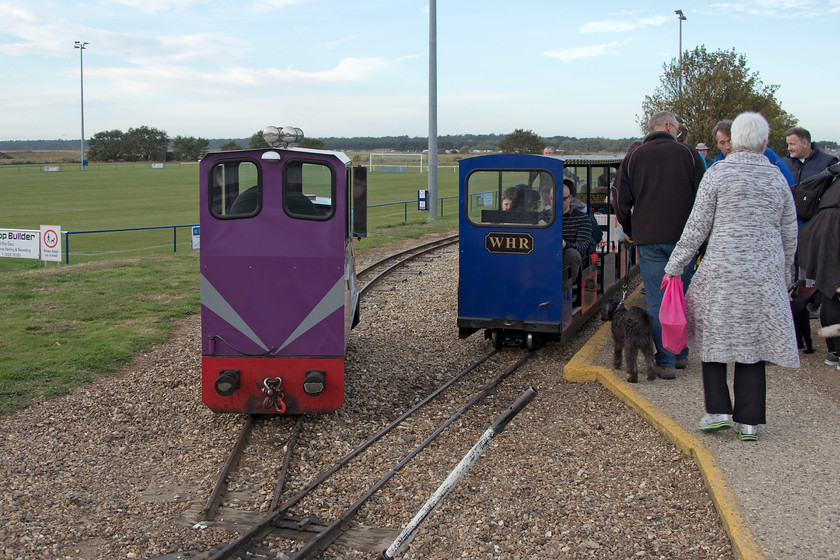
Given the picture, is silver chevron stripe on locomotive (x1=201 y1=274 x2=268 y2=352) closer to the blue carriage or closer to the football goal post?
the blue carriage

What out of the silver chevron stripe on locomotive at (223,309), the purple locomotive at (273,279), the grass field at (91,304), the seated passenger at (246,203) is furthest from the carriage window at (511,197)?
the grass field at (91,304)

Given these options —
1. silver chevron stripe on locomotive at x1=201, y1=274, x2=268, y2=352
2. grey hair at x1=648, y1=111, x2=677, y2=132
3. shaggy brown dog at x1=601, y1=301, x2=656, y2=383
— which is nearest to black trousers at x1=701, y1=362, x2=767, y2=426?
shaggy brown dog at x1=601, y1=301, x2=656, y2=383

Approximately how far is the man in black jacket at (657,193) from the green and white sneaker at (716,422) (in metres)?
1.50

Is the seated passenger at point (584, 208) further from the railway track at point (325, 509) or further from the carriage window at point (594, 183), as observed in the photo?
the railway track at point (325, 509)

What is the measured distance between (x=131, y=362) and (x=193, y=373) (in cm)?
112

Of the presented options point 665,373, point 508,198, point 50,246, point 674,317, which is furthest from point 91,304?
point 674,317

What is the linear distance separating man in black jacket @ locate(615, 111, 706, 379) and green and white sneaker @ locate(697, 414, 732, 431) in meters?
Result: 1.50

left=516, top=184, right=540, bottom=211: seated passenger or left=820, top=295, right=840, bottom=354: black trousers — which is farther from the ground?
left=516, top=184, right=540, bottom=211: seated passenger

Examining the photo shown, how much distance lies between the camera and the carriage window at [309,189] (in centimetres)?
663

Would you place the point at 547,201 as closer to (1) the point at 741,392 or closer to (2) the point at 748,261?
(2) the point at 748,261

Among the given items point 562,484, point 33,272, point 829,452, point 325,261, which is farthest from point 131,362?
point 33,272

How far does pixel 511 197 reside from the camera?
875cm

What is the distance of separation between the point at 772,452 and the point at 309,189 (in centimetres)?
416

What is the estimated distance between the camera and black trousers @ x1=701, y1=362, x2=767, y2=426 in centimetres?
539
